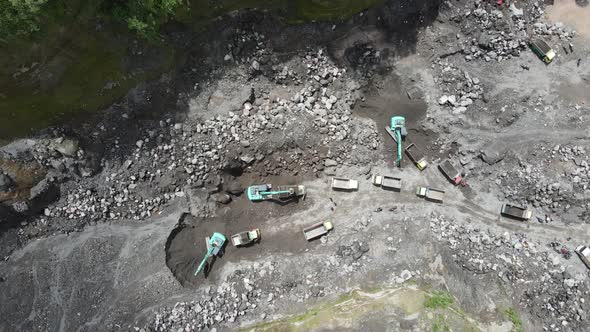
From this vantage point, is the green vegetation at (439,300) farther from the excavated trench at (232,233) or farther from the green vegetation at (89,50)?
the green vegetation at (89,50)

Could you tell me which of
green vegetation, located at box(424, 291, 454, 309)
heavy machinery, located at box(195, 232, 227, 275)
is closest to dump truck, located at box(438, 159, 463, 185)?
green vegetation, located at box(424, 291, 454, 309)

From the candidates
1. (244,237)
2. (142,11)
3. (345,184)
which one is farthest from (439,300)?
(142,11)

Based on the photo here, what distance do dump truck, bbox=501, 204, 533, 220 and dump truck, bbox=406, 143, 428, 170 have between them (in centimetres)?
631

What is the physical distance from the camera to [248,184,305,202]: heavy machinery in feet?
83.8

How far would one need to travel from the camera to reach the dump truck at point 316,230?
996 inches

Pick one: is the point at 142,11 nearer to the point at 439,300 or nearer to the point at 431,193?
the point at 431,193

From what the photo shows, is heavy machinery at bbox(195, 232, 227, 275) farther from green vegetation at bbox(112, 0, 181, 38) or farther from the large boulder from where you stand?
green vegetation at bbox(112, 0, 181, 38)

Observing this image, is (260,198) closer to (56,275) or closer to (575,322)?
(56,275)

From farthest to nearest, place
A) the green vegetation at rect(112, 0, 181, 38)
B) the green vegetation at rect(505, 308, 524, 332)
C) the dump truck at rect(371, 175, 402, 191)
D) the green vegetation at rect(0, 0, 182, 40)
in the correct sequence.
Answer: the dump truck at rect(371, 175, 402, 191)
the green vegetation at rect(505, 308, 524, 332)
the green vegetation at rect(112, 0, 181, 38)
the green vegetation at rect(0, 0, 182, 40)

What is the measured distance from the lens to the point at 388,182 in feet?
83.8

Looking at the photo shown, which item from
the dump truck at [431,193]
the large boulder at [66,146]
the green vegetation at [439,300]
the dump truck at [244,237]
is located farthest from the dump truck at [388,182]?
the large boulder at [66,146]

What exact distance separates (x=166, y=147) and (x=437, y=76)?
2009 cm

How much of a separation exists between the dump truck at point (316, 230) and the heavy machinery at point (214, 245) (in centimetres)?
593

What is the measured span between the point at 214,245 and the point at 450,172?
58.1 ft
